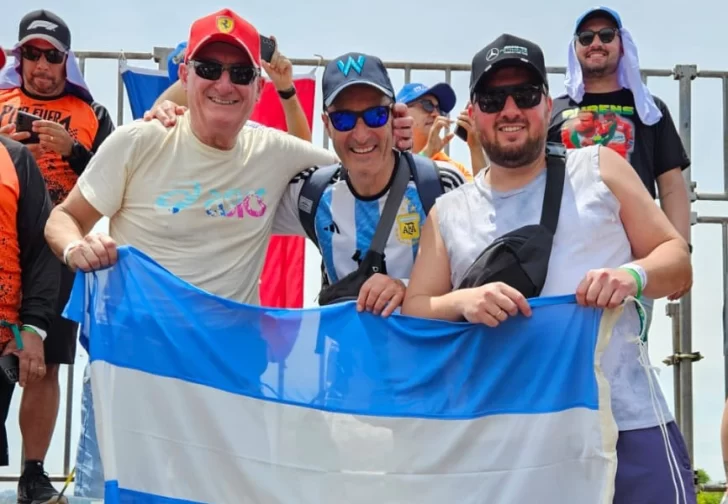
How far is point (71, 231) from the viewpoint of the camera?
4.65m

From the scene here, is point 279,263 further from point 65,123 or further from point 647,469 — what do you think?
point 647,469

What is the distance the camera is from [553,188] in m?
3.99

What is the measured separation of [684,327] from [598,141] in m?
2.23

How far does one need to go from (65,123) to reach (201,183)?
2.01 meters

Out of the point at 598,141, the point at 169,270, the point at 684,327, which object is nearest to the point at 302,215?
the point at 169,270

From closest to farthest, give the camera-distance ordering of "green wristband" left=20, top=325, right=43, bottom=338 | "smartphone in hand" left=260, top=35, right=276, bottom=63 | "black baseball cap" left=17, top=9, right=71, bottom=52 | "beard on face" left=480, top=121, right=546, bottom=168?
1. "beard on face" left=480, top=121, right=546, bottom=168
2. "green wristband" left=20, top=325, right=43, bottom=338
3. "smartphone in hand" left=260, top=35, right=276, bottom=63
4. "black baseball cap" left=17, top=9, right=71, bottom=52

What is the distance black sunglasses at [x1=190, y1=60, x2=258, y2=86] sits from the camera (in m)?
4.96

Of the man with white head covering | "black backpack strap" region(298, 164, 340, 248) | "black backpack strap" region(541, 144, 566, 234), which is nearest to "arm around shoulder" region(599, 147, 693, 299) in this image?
"black backpack strap" region(541, 144, 566, 234)

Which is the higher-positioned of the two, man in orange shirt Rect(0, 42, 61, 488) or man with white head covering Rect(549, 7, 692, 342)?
man with white head covering Rect(549, 7, 692, 342)

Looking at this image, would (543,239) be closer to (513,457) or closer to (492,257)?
(492,257)

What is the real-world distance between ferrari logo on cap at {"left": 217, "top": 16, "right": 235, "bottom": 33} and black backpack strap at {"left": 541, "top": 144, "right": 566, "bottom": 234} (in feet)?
5.40

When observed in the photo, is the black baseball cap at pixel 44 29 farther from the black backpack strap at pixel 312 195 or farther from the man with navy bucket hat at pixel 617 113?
the man with navy bucket hat at pixel 617 113

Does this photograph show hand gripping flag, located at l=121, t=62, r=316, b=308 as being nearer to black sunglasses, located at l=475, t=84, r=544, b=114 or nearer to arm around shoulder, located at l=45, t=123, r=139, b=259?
arm around shoulder, located at l=45, t=123, r=139, b=259

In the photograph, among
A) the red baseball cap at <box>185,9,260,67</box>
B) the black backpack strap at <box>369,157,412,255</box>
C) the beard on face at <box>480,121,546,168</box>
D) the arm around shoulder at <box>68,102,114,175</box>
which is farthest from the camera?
the arm around shoulder at <box>68,102,114,175</box>
